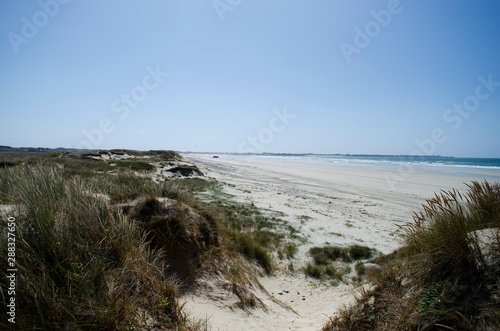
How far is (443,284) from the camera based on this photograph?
2.89m

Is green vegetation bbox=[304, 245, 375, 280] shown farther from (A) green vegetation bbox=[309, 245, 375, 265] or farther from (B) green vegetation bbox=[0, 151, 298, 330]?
(B) green vegetation bbox=[0, 151, 298, 330]

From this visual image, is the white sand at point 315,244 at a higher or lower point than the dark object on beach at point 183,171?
lower

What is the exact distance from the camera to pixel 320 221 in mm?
Result: 11609

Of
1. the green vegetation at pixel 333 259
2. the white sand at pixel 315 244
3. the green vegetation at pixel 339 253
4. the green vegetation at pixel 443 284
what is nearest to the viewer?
the green vegetation at pixel 443 284

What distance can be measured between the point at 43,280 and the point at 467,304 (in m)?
4.49

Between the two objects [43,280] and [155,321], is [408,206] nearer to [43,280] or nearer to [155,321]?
[155,321]

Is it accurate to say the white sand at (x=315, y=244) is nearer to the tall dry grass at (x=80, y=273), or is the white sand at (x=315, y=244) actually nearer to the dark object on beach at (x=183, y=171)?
the tall dry grass at (x=80, y=273)

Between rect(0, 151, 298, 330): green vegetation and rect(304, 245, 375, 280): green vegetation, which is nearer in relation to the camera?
rect(0, 151, 298, 330): green vegetation

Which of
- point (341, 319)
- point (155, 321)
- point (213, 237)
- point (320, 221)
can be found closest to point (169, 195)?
point (213, 237)

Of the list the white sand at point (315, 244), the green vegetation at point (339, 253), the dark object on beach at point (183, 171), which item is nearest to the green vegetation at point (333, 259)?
the green vegetation at point (339, 253)

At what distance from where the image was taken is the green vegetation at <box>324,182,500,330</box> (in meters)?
2.60

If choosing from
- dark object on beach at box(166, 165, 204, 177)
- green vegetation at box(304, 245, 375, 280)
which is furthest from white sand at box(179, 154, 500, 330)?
dark object on beach at box(166, 165, 204, 177)

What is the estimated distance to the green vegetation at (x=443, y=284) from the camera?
2.60m

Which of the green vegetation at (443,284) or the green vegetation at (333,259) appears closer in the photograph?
the green vegetation at (443,284)
